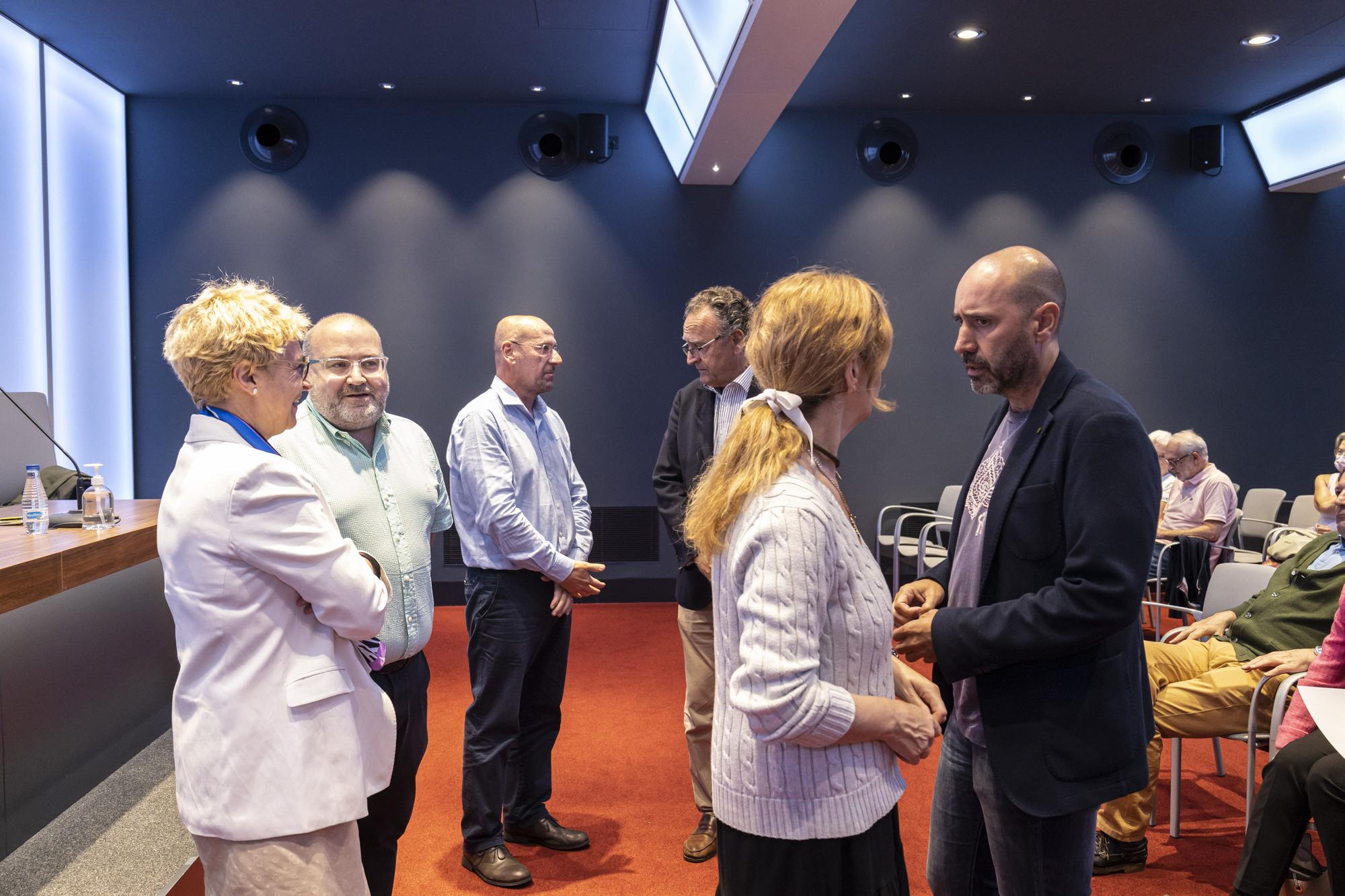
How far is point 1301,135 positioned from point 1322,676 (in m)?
6.49

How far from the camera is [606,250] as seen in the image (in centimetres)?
721

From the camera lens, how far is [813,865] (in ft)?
4.30

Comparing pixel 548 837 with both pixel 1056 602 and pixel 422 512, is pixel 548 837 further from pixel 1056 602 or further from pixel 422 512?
pixel 1056 602

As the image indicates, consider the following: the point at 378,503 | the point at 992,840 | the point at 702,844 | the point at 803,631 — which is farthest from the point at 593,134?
the point at 803,631

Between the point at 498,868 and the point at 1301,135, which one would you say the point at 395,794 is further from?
the point at 1301,135

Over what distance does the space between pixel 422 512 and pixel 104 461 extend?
5.57m

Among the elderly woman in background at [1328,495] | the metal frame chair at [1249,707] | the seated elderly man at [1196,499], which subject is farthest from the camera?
the seated elderly man at [1196,499]

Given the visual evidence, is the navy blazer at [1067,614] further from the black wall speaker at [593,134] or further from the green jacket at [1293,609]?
the black wall speaker at [593,134]

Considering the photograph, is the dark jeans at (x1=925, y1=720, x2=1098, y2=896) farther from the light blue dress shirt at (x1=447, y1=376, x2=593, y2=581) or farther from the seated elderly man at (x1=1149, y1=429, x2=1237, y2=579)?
the seated elderly man at (x1=1149, y1=429, x2=1237, y2=579)

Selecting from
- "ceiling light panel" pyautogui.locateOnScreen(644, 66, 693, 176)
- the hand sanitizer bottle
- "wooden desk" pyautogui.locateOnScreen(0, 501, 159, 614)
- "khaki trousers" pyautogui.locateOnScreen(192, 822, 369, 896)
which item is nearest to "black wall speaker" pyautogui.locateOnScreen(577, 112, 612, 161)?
"ceiling light panel" pyautogui.locateOnScreen(644, 66, 693, 176)

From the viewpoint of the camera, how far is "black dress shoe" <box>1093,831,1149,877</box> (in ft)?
9.48

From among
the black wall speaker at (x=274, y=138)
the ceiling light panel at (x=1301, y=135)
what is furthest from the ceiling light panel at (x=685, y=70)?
the ceiling light panel at (x=1301, y=135)

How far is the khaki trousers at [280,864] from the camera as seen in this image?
4.83ft

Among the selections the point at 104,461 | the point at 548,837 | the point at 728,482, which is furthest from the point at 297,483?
the point at 104,461
